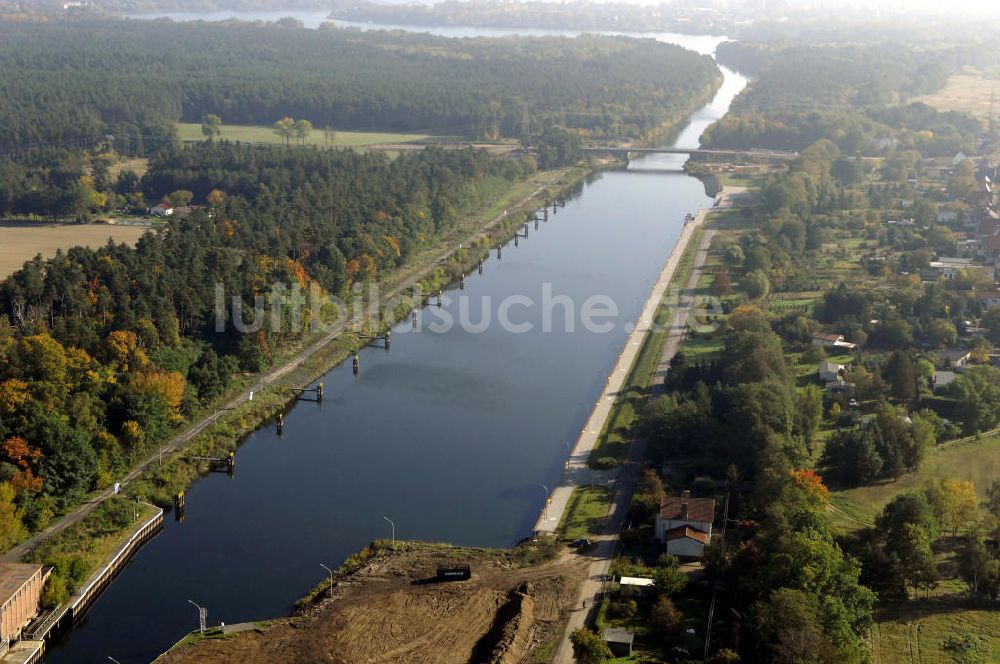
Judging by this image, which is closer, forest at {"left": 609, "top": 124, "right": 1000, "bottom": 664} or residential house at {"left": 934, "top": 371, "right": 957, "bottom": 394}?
forest at {"left": 609, "top": 124, "right": 1000, "bottom": 664}

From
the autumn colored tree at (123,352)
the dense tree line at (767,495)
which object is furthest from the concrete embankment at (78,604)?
the dense tree line at (767,495)

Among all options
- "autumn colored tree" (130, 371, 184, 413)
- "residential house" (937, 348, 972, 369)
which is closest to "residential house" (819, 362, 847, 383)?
"residential house" (937, 348, 972, 369)

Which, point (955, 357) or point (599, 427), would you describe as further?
point (955, 357)

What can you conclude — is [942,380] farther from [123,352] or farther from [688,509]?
[123,352]

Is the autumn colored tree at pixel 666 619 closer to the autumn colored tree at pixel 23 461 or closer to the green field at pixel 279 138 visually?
the autumn colored tree at pixel 23 461

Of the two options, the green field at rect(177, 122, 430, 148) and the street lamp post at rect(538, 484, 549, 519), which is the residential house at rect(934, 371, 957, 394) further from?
the green field at rect(177, 122, 430, 148)

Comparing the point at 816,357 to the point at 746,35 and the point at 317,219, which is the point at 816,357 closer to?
the point at 317,219

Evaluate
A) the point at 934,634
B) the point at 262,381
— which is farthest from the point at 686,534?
the point at 262,381
